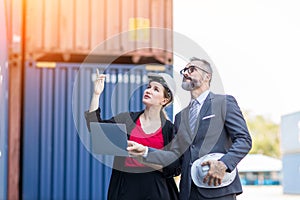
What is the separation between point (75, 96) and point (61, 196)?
1.87 m

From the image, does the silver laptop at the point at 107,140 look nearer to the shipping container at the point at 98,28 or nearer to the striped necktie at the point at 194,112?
the striped necktie at the point at 194,112

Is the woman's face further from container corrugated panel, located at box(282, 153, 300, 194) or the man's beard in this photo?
container corrugated panel, located at box(282, 153, 300, 194)

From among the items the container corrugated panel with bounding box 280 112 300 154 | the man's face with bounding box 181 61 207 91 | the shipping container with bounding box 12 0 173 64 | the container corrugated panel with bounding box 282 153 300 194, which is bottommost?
the container corrugated panel with bounding box 282 153 300 194

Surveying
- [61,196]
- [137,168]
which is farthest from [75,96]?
[137,168]

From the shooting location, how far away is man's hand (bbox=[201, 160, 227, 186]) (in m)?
3.52

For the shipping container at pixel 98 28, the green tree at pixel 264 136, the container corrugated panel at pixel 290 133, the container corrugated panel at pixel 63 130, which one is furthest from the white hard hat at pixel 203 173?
the green tree at pixel 264 136

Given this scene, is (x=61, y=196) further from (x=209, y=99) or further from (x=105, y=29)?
(x=209, y=99)

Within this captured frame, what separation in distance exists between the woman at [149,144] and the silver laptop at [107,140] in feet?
0.78

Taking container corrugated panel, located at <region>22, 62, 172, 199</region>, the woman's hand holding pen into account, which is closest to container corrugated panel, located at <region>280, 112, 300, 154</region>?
container corrugated panel, located at <region>22, 62, 172, 199</region>

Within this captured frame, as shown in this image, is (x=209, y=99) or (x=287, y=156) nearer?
(x=209, y=99)

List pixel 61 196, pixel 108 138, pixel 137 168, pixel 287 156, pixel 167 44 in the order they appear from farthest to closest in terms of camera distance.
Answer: pixel 287 156 → pixel 167 44 → pixel 61 196 → pixel 137 168 → pixel 108 138

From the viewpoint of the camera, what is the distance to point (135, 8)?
1212cm

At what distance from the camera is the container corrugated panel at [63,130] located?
428 inches

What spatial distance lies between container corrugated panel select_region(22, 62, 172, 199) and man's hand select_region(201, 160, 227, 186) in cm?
719
